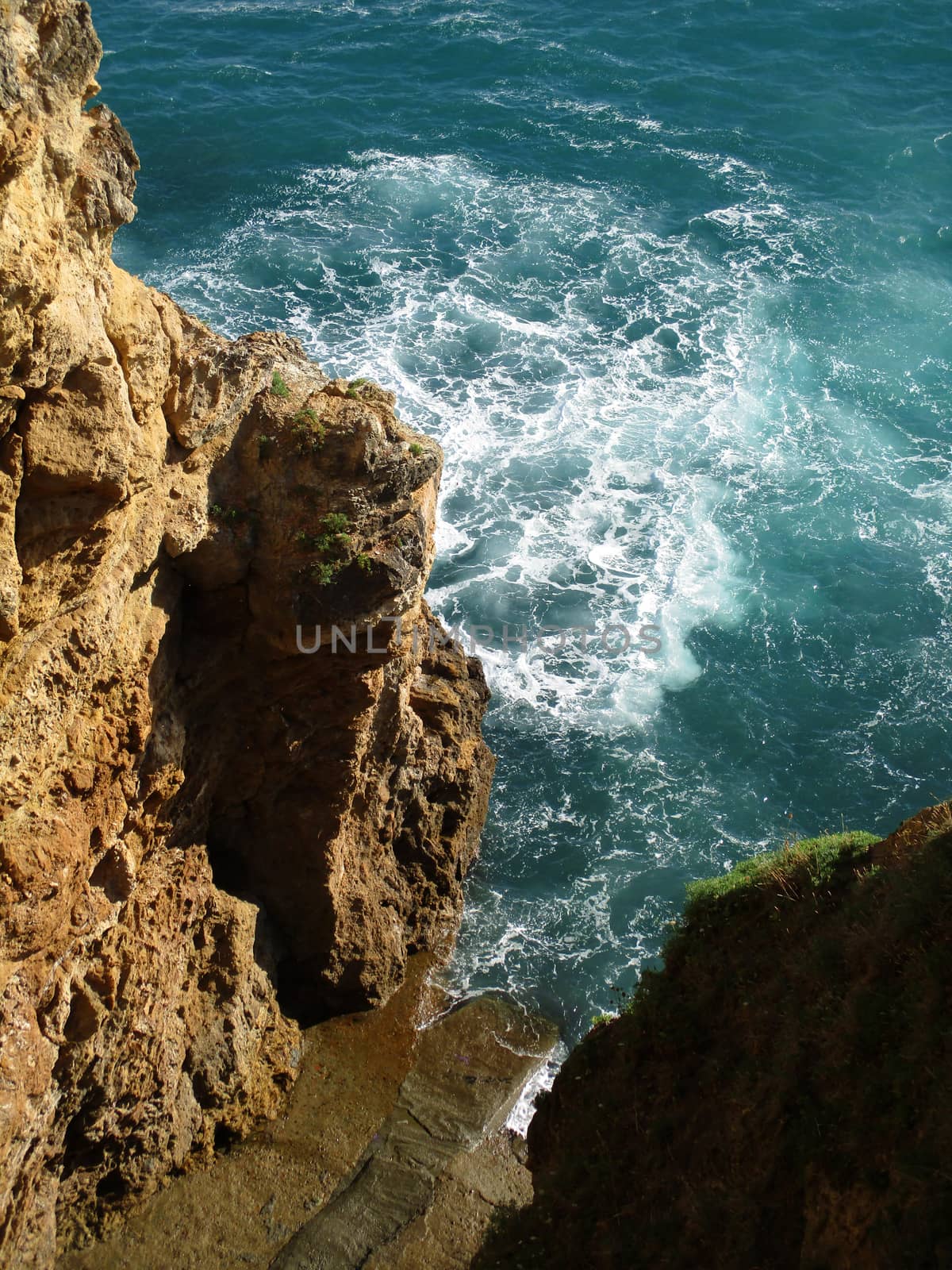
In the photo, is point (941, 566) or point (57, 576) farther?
point (941, 566)

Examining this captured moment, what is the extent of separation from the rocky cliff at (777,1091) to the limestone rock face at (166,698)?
590 cm

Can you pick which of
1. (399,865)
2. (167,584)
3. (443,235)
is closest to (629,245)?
(443,235)

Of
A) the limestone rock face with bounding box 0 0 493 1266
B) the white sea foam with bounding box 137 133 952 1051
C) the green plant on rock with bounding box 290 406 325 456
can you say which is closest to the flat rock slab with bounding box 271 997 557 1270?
the white sea foam with bounding box 137 133 952 1051

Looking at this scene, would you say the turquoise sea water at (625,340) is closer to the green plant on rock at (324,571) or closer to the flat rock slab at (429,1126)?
the flat rock slab at (429,1126)

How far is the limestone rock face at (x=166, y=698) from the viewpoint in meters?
11.8

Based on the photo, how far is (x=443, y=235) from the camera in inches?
1613

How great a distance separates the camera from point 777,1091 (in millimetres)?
12250

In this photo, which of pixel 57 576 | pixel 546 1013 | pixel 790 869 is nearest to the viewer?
pixel 57 576

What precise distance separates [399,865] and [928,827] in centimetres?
1121

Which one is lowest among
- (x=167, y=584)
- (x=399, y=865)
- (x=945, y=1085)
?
(x=399, y=865)

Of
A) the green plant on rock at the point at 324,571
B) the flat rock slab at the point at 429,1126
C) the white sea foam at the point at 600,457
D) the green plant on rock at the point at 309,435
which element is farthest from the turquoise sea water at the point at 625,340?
the green plant on rock at the point at 309,435

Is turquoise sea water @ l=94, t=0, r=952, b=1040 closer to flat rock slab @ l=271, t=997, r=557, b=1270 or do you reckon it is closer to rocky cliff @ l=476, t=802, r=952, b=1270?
flat rock slab @ l=271, t=997, r=557, b=1270

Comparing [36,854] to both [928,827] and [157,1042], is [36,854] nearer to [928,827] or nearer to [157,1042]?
[157,1042]

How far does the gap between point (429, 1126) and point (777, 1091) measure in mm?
7927
